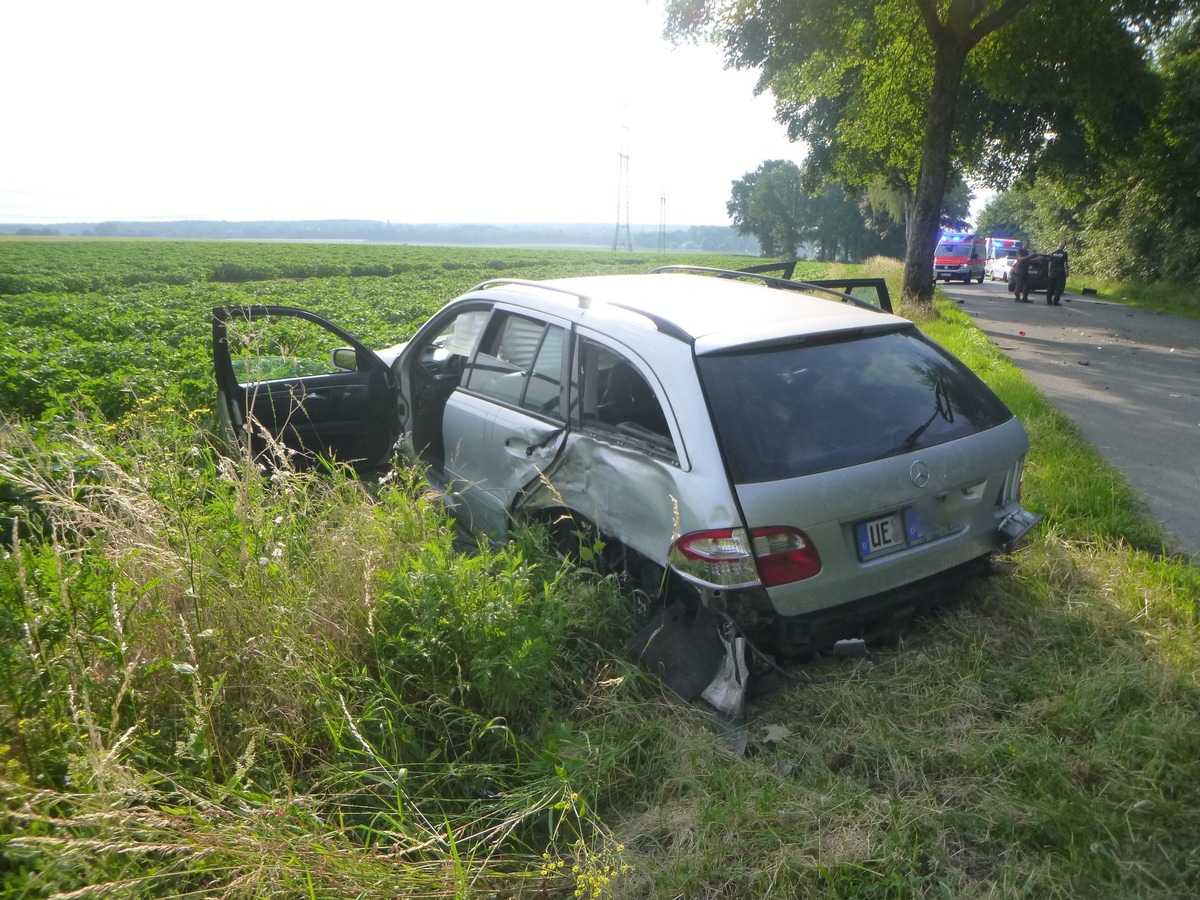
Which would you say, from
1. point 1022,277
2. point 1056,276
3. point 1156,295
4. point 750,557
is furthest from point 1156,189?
point 750,557

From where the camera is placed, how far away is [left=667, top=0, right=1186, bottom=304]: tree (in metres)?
16.4

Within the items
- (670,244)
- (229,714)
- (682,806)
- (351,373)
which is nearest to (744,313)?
(682,806)

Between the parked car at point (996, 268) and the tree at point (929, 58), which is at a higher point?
the tree at point (929, 58)

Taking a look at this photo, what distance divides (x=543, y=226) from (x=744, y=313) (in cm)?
15955

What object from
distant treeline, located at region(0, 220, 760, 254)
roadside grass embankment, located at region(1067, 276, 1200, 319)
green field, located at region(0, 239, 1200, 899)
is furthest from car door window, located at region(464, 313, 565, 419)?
distant treeline, located at region(0, 220, 760, 254)

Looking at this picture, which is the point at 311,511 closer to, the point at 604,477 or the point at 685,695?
the point at 604,477

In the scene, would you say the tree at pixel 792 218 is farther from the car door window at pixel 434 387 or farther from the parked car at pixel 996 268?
the car door window at pixel 434 387

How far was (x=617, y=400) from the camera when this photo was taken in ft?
13.3

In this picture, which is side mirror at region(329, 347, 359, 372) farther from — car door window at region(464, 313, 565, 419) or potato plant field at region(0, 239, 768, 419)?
potato plant field at region(0, 239, 768, 419)

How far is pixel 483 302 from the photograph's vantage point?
5273 mm

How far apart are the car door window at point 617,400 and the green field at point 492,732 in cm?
68

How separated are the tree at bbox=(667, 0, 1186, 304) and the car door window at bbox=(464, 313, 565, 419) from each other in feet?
47.1

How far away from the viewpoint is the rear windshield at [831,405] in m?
3.49

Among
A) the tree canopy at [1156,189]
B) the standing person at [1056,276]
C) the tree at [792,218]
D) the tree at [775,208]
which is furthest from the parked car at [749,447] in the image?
the tree at [775,208]
